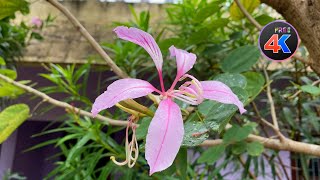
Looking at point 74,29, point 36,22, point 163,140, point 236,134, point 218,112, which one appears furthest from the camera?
point 74,29

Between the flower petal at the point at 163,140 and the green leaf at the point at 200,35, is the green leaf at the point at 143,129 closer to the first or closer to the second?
the flower petal at the point at 163,140

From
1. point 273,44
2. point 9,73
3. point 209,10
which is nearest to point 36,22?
point 9,73

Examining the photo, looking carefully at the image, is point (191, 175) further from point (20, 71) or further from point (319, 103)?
point (20, 71)

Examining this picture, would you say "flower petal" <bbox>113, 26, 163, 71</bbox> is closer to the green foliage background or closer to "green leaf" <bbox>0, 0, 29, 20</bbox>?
the green foliage background

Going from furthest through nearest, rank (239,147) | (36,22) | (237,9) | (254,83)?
(36,22), (237,9), (239,147), (254,83)

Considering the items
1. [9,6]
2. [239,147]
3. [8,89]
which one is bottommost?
[239,147]

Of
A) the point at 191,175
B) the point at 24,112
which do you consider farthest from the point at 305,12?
the point at 191,175

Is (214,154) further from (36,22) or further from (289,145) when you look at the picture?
(36,22)
